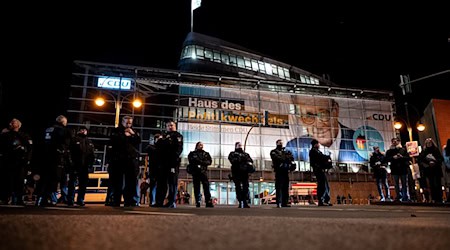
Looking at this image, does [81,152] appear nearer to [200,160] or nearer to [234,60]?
[200,160]

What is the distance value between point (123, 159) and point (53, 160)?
1520mm

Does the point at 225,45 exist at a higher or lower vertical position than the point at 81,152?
higher

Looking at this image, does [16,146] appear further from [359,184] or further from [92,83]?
[359,184]

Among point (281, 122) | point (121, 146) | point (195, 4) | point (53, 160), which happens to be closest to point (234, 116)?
point (281, 122)

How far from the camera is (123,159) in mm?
6602

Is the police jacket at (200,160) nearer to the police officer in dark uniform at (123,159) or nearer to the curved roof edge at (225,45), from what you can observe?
the police officer in dark uniform at (123,159)

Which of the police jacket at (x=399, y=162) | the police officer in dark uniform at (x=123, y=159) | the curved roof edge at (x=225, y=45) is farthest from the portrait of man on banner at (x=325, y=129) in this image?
the police officer in dark uniform at (x=123, y=159)

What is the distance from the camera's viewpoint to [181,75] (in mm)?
26000

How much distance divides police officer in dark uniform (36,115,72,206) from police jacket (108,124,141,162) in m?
1.07

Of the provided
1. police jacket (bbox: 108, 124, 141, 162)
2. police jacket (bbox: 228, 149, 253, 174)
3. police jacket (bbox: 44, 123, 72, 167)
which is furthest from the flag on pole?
police jacket (bbox: 108, 124, 141, 162)

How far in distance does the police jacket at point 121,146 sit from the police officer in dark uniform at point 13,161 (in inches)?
89.5

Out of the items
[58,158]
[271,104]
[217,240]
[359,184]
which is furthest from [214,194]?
[217,240]

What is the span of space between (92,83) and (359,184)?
2440cm

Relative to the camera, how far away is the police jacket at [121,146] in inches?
260
